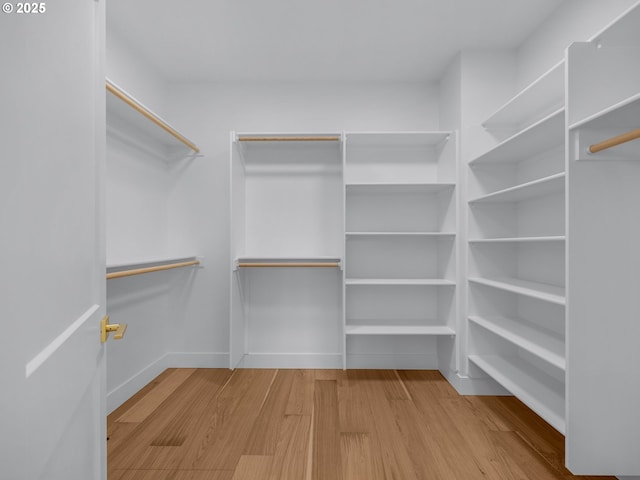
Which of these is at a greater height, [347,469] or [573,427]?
[573,427]

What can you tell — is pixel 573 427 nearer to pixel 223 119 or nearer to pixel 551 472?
pixel 551 472

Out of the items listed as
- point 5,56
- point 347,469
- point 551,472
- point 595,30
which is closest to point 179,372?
point 347,469

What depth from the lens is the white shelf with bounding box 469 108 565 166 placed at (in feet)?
5.06

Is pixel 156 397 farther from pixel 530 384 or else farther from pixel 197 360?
pixel 530 384

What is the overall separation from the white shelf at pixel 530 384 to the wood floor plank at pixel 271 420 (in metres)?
1.24

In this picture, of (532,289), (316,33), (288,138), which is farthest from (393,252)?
(316,33)

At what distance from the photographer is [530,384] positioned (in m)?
1.86

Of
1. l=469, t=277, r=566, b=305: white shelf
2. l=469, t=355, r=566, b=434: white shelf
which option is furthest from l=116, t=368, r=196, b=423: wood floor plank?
l=469, t=277, r=566, b=305: white shelf

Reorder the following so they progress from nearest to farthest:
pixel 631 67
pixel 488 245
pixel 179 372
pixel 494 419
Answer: pixel 631 67 < pixel 494 419 < pixel 488 245 < pixel 179 372

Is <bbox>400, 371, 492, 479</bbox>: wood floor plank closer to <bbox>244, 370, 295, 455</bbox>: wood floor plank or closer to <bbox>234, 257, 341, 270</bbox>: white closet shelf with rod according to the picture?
<bbox>244, 370, 295, 455</bbox>: wood floor plank

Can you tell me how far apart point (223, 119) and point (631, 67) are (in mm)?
2489

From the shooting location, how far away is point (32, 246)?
48 centimetres

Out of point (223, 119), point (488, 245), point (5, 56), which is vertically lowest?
point (488, 245)

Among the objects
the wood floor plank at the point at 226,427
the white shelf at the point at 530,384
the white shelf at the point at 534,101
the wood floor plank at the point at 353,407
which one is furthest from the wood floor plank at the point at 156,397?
the white shelf at the point at 534,101
